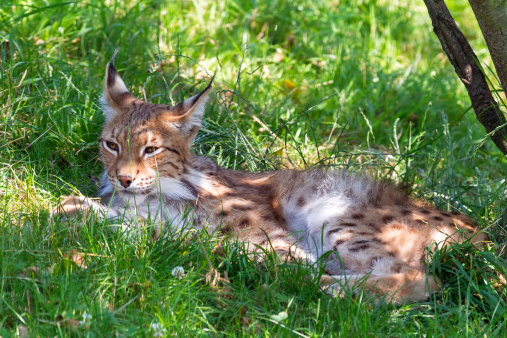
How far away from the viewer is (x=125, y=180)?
13.4 feet

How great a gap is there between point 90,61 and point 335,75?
2640 millimetres

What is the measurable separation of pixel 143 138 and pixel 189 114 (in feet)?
1.24

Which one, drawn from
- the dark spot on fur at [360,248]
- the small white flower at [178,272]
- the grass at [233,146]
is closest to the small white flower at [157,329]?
the grass at [233,146]

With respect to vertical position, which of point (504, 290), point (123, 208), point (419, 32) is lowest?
point (123, 208)

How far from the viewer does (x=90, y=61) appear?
6027 millimetres

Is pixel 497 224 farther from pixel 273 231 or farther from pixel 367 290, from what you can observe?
pixel 273 231

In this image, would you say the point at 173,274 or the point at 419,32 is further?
the point at 419,32

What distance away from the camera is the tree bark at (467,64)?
4.23 metres

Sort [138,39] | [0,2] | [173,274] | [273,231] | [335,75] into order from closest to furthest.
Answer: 1. [173,274]
2. [273,231]
3. [0,2]
4. [138,39]
5. [335,75]

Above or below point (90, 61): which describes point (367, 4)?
above

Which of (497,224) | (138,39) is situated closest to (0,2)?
(138,39)

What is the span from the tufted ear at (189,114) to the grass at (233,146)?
0.72 meters

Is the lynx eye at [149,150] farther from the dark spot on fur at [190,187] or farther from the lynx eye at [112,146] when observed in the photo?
the dark spot on fur at [190,187]

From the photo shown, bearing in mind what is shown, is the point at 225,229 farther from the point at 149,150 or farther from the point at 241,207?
the point at 149,150
